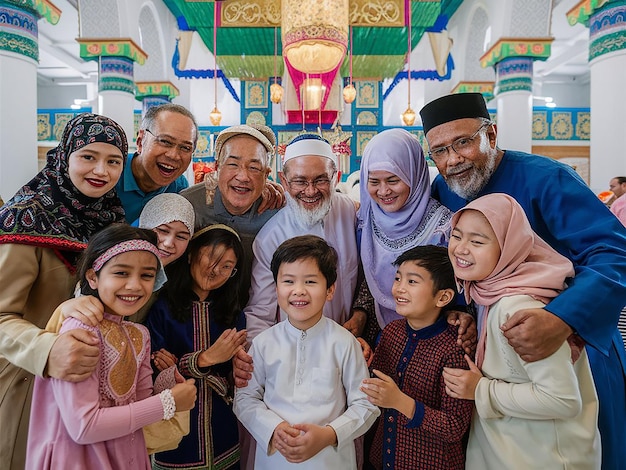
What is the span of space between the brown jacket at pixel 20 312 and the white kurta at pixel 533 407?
4.31 ft

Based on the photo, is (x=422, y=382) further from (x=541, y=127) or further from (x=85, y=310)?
(x=541, y=127)

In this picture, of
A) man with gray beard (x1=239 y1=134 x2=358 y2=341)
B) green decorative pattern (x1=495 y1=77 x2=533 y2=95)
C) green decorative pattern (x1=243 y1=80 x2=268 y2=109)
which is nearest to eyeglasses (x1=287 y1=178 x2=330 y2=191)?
man with gray beard (x1=239 y1=134 x2=358 y2=341)

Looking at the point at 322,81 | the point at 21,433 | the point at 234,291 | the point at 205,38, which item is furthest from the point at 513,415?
the point at 205,38

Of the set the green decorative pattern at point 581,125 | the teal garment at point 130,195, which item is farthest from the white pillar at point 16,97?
the green decorative pattern at point 581,125

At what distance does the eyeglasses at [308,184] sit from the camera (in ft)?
6.66

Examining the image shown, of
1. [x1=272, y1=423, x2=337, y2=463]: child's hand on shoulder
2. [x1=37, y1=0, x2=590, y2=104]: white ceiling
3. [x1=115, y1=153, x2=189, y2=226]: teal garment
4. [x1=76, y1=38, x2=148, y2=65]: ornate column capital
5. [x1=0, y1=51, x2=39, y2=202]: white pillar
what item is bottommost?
[x1=272, y1=423, x2=337, y2=463]: child's hand on shoulder

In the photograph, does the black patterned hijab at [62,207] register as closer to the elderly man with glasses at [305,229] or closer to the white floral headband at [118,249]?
the white floral headband at [118,249]

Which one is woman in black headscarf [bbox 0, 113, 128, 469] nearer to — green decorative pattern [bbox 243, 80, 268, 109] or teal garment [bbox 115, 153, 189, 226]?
teal garment [bbox 115, 153, 189, 226]

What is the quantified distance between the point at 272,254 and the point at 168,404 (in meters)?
0.86

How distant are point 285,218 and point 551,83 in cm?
1556

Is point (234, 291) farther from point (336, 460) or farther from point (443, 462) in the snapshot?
point (443, 462)

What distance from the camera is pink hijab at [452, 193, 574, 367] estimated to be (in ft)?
4.63

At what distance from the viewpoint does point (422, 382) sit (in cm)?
157

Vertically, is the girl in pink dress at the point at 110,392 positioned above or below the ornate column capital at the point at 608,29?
below
